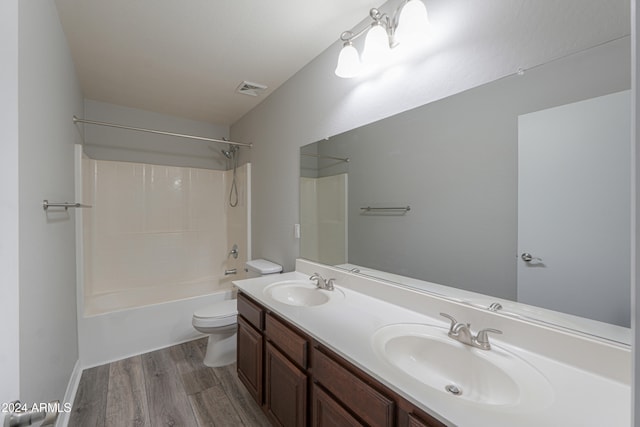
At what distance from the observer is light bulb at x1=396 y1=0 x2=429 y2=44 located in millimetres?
1185

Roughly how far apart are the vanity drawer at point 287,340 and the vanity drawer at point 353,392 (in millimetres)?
81

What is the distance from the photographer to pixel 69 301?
1.87 metres

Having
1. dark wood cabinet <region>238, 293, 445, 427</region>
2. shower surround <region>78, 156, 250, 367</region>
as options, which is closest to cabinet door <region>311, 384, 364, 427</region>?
dark wood cabinet <region>238, 293, 445, 427</region>

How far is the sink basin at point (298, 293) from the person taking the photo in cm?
162

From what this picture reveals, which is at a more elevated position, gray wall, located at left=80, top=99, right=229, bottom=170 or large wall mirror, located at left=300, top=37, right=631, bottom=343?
gray wall, located at left=80, top=99, right=229, bottom=170

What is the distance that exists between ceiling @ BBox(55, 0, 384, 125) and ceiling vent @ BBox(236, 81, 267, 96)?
51 mm

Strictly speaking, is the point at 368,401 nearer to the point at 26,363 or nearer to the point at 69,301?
the point at 26,363

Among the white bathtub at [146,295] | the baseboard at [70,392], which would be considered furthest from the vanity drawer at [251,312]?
the white bathtub at [146,295]

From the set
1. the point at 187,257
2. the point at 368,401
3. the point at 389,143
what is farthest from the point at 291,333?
the point at 187,257

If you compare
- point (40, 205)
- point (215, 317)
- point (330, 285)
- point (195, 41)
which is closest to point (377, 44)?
point (195, 41)

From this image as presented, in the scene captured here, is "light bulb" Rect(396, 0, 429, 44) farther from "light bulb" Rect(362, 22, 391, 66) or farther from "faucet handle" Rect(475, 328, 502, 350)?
"faucet handle" Rect(475, 328, 502, 350)

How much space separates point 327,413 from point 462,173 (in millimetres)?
Answer: 1127

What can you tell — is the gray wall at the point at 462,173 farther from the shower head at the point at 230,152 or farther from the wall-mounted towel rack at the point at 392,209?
the shower head at the point at 230,152

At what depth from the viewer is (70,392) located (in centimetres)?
176
